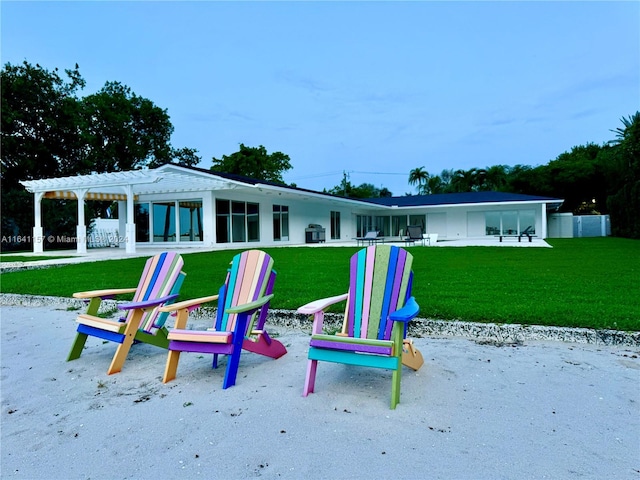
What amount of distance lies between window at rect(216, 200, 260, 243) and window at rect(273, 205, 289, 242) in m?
1.33

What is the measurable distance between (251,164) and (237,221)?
20916 millimetres

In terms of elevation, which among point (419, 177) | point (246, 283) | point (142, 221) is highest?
point (419, 177)

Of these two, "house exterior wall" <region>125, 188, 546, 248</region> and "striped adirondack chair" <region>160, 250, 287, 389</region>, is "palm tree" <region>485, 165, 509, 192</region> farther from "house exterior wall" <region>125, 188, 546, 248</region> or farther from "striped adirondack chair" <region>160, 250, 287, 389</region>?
"striped adirondack chair" <region>160, 250, 287, 389</region>

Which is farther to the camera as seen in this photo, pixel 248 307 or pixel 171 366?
pixel 171 366

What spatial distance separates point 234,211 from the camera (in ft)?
62.3

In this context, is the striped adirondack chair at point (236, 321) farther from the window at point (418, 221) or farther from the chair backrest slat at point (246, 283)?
the window at point (418, 221)

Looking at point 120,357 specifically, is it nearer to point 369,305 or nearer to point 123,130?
point 369,305

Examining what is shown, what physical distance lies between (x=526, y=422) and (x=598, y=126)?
47.3 meters

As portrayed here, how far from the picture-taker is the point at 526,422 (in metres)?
2.46

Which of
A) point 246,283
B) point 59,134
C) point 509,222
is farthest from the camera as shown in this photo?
point 509,222

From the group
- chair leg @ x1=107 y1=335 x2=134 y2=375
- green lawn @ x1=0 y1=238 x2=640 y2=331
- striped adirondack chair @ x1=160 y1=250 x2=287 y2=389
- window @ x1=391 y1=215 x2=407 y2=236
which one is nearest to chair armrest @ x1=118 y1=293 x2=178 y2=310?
striped adirondack chair @ x1=160 y1=250 x2=287 y2=389

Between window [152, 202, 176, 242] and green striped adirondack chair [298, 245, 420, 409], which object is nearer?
green striped adirondack chair [298, 245, 420, 409]

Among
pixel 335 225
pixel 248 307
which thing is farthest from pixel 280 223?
pixel 248 307

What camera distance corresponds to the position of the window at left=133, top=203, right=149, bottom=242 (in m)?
20.0
